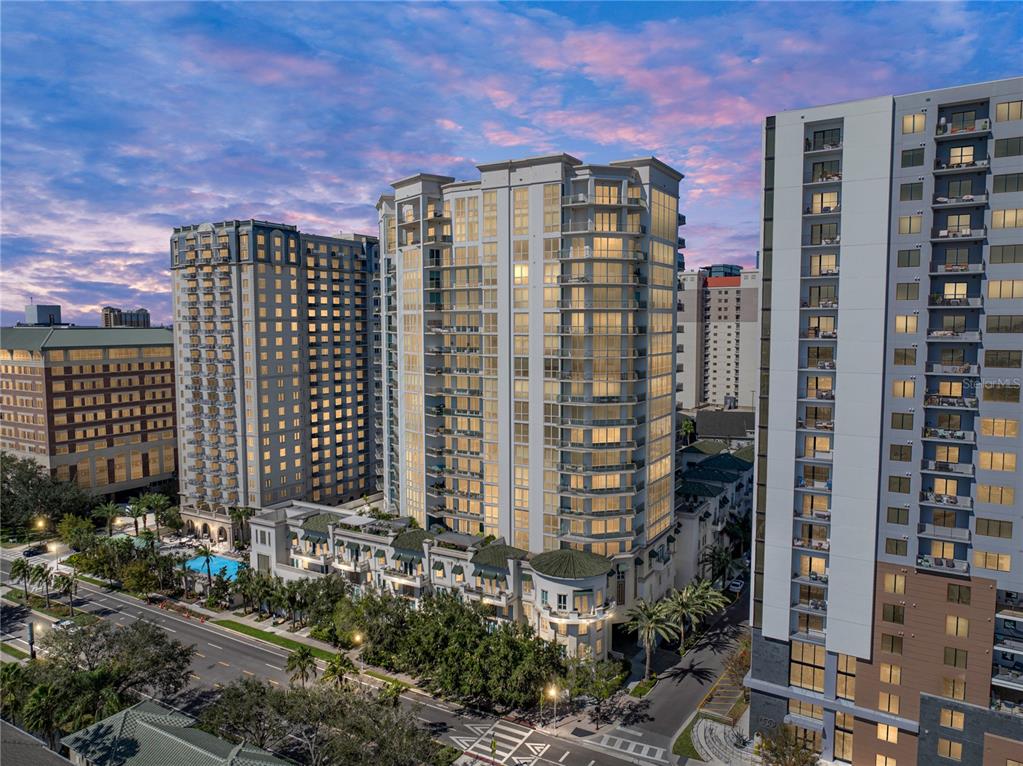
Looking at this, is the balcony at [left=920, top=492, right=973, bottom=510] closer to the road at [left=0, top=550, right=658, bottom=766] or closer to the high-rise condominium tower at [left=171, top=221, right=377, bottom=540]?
the road at [left=0, top=550, right=658, bottom=766]

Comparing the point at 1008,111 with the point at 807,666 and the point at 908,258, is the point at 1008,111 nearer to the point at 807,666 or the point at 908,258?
the point at 908,258

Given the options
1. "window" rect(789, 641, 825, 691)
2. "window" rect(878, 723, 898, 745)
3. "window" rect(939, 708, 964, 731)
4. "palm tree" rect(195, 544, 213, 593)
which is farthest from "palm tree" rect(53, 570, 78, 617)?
"window" rect(939, 708, 964, 731)

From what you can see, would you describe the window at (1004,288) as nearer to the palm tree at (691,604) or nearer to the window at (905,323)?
the window at (905,323)

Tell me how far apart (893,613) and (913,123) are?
44220 millimetres

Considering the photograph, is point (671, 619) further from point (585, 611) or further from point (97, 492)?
point (97, 492)

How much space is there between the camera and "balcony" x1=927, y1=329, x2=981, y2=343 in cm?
5653

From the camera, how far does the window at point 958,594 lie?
187 ft

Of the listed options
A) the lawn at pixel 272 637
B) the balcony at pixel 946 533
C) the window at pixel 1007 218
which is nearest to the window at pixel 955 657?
the balcony at pixel 946 533

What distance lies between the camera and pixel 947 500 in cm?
5819

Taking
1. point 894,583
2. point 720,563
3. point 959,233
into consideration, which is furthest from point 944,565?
point 720,563

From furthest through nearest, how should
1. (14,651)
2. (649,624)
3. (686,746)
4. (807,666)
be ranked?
(14,651)
(649,624)
(686,746)
(807,666)

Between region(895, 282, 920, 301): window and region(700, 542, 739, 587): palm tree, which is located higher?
region(895, 282, 920, 301): window

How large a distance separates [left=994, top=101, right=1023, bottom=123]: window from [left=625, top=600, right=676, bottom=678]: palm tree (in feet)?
197

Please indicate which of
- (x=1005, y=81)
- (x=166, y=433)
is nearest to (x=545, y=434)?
(x=1005, y=81)
